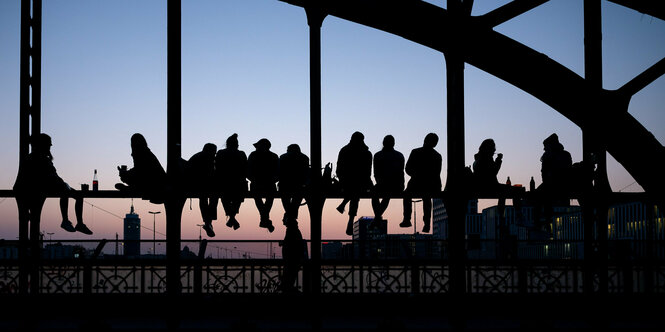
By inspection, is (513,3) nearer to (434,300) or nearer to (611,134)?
(611,134)

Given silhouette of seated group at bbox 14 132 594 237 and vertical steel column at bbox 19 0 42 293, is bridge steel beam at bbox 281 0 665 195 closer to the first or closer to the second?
silhouette of seated group at bbox 14 132 594 237

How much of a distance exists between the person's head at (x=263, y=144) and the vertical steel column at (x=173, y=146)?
7.81 ft

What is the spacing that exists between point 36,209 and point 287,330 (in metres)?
3.40

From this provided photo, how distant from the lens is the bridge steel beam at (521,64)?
10797mm

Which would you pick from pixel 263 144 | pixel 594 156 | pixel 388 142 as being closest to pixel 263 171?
pixel 263 144

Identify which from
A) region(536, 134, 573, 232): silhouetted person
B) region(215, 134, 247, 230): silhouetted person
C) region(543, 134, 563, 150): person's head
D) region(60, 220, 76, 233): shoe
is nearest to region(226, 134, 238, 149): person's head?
region(215, 134, 247, 230): silhouetted person

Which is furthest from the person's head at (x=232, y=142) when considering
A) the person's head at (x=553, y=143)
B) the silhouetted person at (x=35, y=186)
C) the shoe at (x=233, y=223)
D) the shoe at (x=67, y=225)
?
the person's head at (x=553, y=143)

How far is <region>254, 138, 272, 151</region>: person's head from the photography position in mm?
10474

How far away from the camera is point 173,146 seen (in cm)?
797

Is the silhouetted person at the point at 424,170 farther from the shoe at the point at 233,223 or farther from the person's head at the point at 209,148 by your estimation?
the person's head at the point at 209,148

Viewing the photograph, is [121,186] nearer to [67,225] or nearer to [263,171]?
[67,225]

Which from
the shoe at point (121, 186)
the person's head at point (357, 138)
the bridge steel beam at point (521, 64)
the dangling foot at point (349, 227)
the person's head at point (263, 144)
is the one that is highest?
the bridge steel beam at point (521, 64)

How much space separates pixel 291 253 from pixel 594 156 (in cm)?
457

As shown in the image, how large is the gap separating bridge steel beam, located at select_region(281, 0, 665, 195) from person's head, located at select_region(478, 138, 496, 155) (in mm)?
1289
